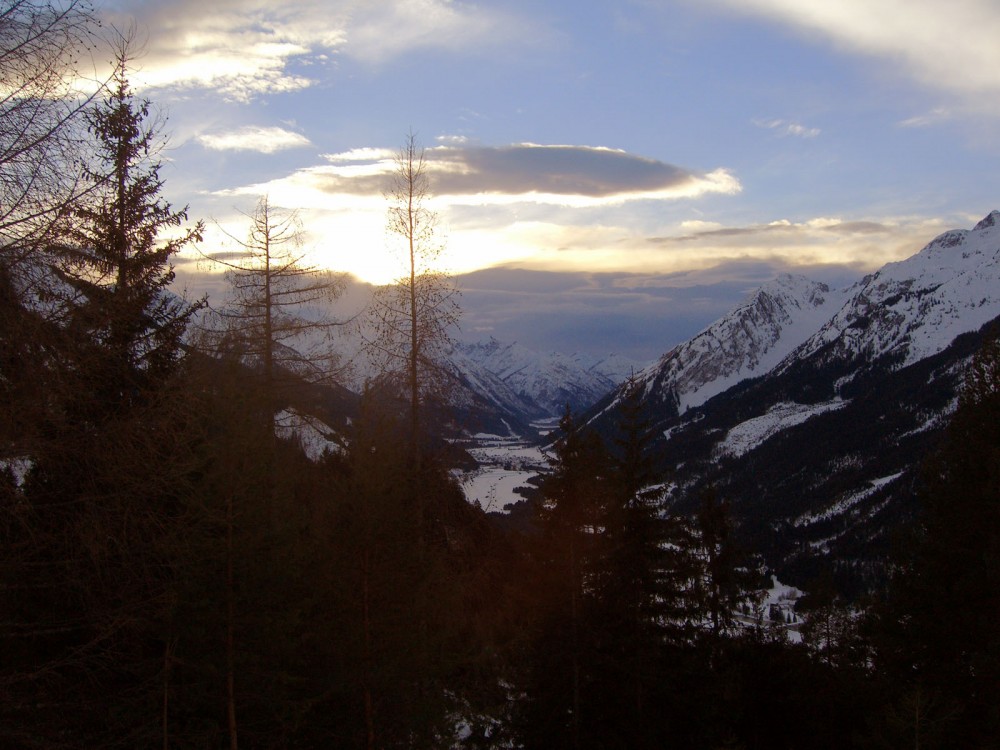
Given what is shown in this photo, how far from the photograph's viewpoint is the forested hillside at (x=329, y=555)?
6973 mm

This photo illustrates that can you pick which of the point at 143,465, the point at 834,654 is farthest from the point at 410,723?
the point at 834,654

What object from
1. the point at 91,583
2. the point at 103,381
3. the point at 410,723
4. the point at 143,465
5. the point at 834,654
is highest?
the point at 103,381

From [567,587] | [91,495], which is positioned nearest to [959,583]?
[567,587]

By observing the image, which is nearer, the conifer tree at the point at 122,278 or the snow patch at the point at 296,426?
the conifer tree at the point at 122,278

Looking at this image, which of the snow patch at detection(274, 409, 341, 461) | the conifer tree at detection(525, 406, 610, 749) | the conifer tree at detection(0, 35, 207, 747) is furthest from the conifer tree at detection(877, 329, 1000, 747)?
the conifer tree at detection(0, 35, 207, 747)

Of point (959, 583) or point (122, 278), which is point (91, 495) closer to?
point (122, 278)

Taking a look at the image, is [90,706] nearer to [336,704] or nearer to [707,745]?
[336,704]

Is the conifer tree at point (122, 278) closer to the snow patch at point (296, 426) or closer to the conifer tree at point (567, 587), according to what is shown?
the snow patch at point (296, 426)

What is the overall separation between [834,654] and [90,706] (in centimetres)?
2516

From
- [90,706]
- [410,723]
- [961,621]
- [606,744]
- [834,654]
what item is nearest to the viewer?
[90,706]

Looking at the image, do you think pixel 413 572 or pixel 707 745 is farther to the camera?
pixel 707 745

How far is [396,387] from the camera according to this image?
14.4 meters

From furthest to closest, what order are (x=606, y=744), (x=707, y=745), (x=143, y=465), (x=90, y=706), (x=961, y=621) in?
(x=707, y=745)
(x=606, y=744)
(x=961, y=621)
(x=90, y=706)
(x=143, y=465)

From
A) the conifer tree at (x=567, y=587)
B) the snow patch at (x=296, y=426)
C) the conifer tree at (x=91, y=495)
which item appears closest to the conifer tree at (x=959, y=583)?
the conifer tree at (x=567, y=587)
